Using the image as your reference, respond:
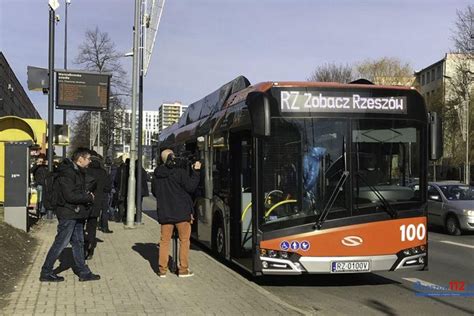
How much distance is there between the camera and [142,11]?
54.2 feet

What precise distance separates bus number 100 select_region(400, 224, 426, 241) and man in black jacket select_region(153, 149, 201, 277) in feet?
9.88

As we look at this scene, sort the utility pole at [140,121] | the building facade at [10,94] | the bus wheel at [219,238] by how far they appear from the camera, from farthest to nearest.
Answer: the building facade at [10,94], the utility pole at [140,121], the bus wheel at [219,238]

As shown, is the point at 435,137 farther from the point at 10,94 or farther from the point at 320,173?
the point at 10,94

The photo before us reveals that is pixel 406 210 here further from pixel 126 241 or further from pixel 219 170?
pixel 126 241

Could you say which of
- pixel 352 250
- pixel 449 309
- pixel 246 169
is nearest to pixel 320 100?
pixel 246 169

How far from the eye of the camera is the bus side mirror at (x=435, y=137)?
8.23 metres

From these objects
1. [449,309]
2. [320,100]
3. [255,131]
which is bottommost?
[449,309]

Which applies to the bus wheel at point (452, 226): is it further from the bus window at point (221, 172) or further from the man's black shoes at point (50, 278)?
the man's black shoes at point (50, 278)

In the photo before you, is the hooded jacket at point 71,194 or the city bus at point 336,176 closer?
the hooded jacket at point 71,194

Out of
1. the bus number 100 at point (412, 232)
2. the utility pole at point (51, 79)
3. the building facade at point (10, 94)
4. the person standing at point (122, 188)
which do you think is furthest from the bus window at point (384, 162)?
the building facade at point (10, 94)

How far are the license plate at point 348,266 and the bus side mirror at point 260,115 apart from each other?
2080 mm

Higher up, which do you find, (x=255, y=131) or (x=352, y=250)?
(x=255, y=131)

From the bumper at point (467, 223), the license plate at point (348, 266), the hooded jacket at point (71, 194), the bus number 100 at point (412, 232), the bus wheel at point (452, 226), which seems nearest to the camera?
the hooded jacket at point (71, 194)

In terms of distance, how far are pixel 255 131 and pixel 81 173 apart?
2492 millimetres
